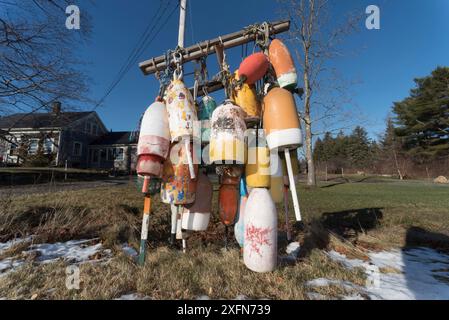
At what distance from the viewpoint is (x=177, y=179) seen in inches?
79.2

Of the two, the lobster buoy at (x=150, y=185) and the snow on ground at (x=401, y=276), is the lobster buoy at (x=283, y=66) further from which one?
the snow on ground at (x=401, y=276)

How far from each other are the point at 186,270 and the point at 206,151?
1.04 meters

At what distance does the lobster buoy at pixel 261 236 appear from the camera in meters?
1.75

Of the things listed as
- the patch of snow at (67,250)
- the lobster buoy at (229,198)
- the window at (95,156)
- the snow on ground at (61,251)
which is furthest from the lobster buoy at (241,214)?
the window at (95,156)

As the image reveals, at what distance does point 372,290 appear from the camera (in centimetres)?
174

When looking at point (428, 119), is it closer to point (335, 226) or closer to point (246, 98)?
point (335, 226)

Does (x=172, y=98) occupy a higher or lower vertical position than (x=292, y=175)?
higher

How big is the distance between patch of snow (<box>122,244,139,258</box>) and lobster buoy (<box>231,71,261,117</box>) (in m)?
1.89

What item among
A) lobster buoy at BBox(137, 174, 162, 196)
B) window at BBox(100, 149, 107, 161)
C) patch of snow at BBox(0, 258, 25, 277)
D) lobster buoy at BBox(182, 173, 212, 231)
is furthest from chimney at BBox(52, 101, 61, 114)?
window at BBox(100, 149, 107, 161)

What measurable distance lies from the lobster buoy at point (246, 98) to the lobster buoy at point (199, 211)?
0.85 m

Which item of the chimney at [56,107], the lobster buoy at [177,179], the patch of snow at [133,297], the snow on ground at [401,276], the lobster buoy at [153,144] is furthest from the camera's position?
the chimney at [56,107]
